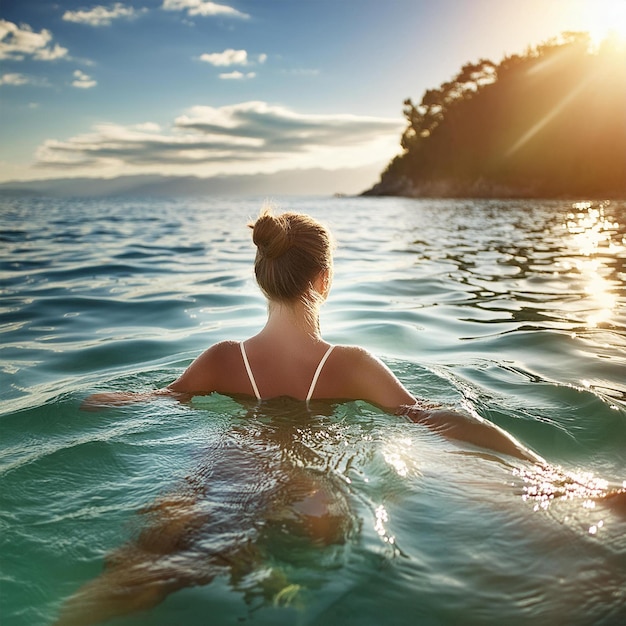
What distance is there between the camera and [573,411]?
4465 millimetres

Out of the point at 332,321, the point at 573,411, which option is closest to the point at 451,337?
the point at 332,321

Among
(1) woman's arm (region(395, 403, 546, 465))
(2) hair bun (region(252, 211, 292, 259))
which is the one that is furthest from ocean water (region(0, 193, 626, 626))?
(2) hair bun (region(252, 211, 292, 259))

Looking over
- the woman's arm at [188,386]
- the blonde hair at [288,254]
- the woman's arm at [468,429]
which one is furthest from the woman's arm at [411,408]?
the woman's arm at [188,386]

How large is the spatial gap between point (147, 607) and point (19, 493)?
1.29m

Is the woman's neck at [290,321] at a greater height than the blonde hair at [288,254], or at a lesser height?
lesser

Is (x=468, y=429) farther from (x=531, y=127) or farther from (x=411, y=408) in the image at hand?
(x=531, y=127)

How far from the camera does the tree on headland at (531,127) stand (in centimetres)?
8000

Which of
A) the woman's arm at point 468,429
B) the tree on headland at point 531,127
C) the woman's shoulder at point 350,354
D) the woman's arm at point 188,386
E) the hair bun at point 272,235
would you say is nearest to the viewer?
the woman's arm at point 468,429

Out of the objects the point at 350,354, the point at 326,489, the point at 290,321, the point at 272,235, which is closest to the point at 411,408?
the point at 350,354

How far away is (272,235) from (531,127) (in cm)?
9587

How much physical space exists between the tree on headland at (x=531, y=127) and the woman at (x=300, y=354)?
73.9 metres

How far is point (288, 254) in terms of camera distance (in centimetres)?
340

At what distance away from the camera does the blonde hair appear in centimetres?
338

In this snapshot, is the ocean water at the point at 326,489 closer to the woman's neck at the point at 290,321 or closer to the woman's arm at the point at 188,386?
the woman's arm at the point at 188,386
